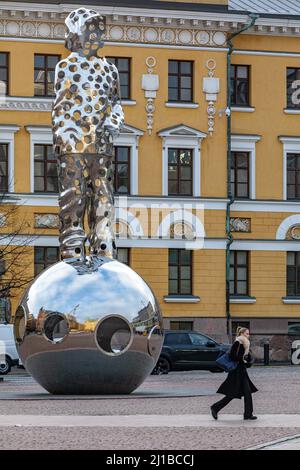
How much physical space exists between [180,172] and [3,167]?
6.48 metres

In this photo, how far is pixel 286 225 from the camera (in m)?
54.7

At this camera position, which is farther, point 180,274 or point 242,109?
point 242,109

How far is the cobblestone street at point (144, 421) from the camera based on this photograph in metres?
17.0

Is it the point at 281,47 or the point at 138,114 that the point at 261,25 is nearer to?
the point at 281,47

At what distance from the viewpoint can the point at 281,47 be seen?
179 ft

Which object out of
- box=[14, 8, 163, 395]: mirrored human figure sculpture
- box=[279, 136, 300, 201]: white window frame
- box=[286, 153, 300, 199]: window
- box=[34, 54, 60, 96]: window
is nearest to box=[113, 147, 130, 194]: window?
box=[34, 54, 60, 96]: window

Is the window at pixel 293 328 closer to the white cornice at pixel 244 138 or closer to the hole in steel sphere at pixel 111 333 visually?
the white cornice at pixel 244 138

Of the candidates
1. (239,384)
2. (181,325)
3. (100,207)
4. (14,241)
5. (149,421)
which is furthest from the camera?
(181,325)

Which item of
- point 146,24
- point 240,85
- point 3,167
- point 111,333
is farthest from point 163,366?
point 111,333

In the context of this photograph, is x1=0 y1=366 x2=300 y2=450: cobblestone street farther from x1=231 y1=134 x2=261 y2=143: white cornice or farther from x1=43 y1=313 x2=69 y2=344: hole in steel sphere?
x1=231 y1=134 x2=261 y2=143: white cornice

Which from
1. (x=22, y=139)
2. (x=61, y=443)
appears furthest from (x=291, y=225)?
(x=61, y=443)

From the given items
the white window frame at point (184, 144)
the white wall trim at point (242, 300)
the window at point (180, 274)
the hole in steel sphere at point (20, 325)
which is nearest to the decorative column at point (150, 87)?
the white window frame at point (184, 144)

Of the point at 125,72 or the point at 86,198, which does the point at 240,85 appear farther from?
the point at 86,198

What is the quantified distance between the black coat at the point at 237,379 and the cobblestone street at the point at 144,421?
40 cm
